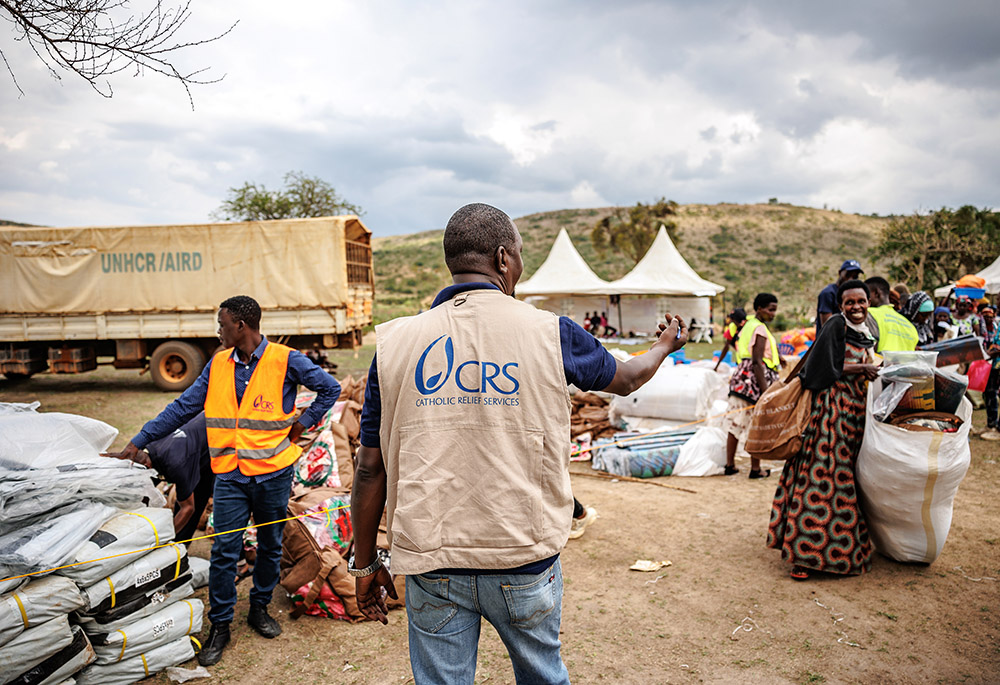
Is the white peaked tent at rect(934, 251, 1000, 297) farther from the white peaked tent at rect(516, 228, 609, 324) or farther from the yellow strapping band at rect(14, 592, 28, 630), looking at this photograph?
the yellow strapping band at rect(14, 592, 28, 630)

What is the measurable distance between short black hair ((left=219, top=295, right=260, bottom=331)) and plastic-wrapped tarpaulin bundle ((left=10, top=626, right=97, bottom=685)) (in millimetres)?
1492

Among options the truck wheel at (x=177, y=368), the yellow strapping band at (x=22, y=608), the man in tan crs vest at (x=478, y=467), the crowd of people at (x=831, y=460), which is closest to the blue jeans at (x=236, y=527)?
the yellow strapping band at (x=22, y=608)

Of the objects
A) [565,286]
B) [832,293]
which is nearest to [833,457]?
[832,293]

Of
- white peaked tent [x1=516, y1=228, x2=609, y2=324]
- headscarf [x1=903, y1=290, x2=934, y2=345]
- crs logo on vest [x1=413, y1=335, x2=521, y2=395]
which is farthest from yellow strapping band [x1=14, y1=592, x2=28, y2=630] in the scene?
white peaked tent [x1=516, y1=228, x2=609, y2=324]

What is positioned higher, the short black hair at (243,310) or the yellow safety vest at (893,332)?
the short black hair at (243,310)

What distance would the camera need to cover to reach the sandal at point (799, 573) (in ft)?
12.3

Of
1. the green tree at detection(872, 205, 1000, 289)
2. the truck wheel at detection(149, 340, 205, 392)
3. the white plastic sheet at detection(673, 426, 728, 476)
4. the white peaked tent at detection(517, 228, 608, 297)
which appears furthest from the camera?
the green tree at detection(872, 205, 1000, 289)

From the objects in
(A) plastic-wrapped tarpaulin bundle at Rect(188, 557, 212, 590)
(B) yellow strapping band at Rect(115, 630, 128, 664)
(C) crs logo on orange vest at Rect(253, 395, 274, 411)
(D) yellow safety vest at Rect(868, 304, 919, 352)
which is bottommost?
(A) plastic-wrapped tarpaulin bundle at Rect(188, 557, 212, 590)

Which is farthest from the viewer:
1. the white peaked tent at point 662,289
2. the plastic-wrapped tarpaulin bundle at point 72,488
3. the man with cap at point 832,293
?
the white peaked tent at point 662,289

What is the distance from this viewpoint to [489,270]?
1669mm

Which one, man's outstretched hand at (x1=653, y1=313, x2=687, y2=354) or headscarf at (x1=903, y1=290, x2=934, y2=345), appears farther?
headscarf at (x1=903, y1=290, x2=934, y2=345)

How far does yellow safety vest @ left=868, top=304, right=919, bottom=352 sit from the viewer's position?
505 cm

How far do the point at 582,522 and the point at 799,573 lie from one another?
154 cm

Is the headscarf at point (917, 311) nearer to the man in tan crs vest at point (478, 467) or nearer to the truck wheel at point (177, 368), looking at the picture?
the man in tan crs vest at point (478, 467)
